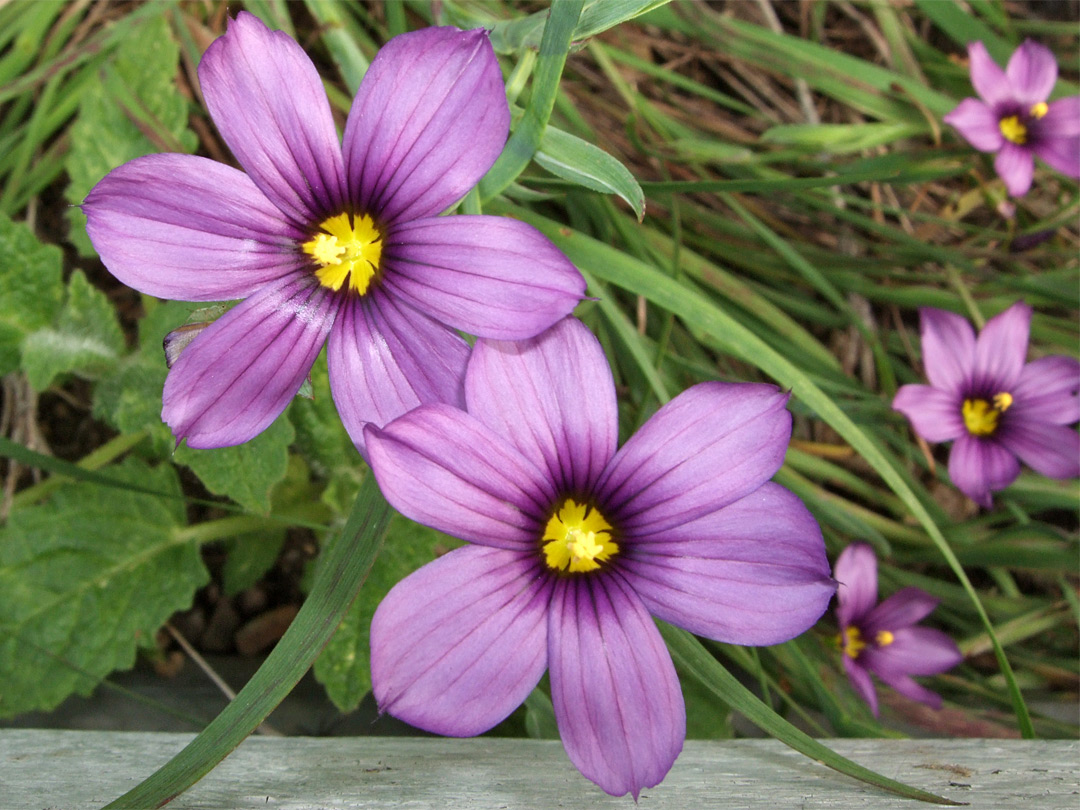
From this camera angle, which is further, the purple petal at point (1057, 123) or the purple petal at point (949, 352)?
the purple petal at point (1057, 123)

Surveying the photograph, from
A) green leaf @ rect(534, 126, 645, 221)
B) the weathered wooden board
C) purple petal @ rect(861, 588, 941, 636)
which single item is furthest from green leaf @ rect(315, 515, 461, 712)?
purple petal @ rect(861, 588, 941, 636)

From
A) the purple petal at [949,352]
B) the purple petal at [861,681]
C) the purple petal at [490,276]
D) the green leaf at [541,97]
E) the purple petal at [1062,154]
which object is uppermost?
the purple petal at [1062,154]

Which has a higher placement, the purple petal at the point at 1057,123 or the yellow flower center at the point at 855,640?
the purple petal at the point at 1057,123

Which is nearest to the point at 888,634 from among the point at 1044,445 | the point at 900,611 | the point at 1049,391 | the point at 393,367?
the point at 900,611

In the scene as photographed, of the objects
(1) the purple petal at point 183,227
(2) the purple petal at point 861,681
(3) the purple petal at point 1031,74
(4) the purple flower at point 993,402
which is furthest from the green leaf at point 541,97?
(3) the purple petal at point 1031,74

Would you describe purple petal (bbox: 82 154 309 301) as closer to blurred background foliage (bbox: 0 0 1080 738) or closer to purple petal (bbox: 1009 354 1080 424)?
blurred background foliage (bbox: 0 0 1080 738)

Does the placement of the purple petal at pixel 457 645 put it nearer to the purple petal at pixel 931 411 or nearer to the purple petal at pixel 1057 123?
the purple petal at pixel 931 411

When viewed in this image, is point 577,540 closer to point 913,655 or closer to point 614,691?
point 614,691

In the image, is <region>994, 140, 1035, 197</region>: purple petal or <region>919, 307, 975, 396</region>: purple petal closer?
<region>919, 307, 975, 396</region>: purple petal
